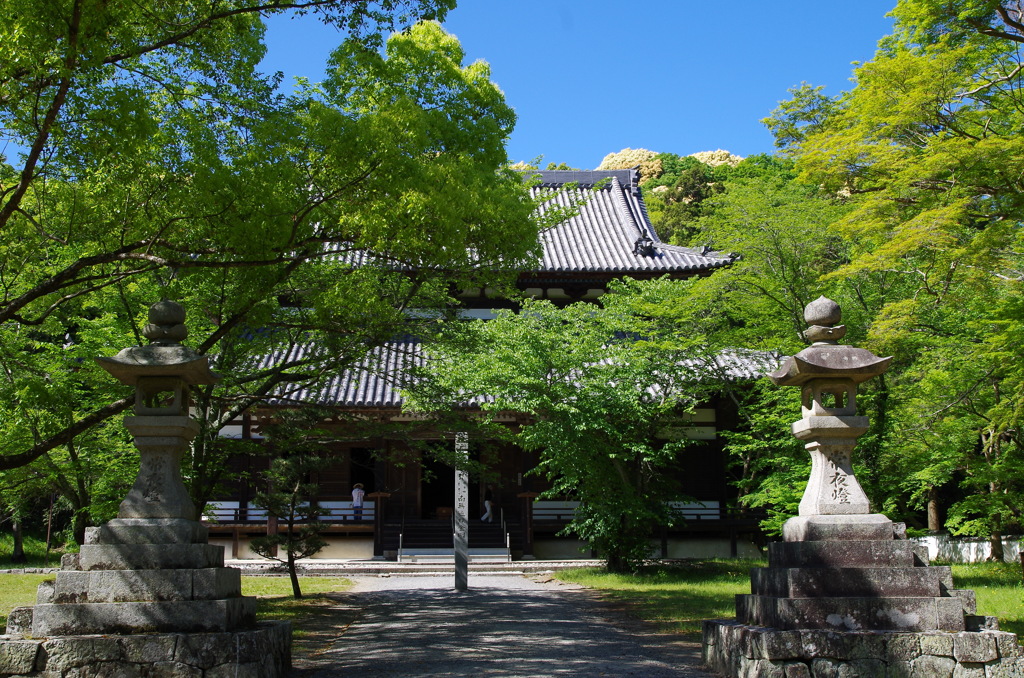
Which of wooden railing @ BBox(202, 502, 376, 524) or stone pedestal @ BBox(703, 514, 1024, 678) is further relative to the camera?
wooden railing @ BBox(202, 502, 376, 524)

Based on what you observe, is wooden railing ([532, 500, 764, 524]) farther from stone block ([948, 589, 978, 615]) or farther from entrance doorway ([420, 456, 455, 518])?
stone block ([948, 589, 978, 615])

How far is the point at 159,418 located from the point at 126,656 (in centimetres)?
187

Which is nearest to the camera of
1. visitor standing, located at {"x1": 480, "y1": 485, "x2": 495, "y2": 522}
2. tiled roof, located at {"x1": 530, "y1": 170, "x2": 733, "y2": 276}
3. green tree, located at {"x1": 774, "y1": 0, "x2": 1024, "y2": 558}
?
green tree, located at {"x1": 774, "y1": 0, "x2": 1024, "y2": 558}

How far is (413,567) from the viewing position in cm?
1916

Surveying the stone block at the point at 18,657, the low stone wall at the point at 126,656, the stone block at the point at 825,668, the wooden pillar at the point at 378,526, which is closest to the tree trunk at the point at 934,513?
the wooden pillar at the point at 378,526

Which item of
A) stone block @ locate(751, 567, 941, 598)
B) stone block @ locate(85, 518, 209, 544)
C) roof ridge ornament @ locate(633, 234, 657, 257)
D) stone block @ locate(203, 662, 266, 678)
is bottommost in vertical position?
stone block @ locate(203, 662, 266, 678)

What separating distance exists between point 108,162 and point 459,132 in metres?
3.97

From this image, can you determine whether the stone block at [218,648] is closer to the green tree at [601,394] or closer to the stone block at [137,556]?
the stone block at [137,556]

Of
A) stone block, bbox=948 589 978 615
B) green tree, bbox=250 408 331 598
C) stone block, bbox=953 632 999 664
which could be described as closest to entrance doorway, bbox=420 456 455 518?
green tree, bbox=250 408 331 598

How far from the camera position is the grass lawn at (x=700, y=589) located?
34.4ft

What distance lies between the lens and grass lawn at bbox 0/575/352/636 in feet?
39.5

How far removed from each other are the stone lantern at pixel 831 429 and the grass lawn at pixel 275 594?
646 cm

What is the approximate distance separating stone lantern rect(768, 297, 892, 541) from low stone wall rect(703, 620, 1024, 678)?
0.84 metres

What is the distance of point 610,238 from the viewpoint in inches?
1018
